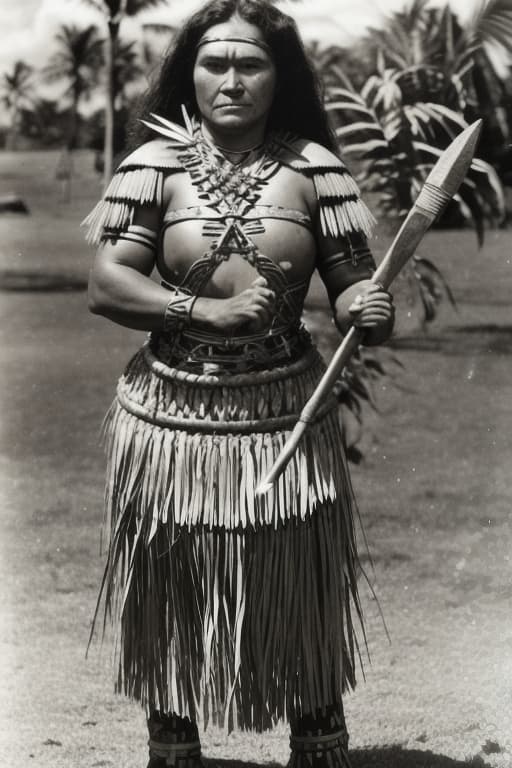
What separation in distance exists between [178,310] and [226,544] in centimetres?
55

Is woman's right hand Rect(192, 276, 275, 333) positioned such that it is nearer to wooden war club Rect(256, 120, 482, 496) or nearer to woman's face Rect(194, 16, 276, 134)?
wooden war club Rect(256, 120, 482, 496)

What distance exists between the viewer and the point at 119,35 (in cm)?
471

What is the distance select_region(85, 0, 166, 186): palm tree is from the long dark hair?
4.05 feet

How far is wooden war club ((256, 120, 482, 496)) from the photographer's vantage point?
2689mm

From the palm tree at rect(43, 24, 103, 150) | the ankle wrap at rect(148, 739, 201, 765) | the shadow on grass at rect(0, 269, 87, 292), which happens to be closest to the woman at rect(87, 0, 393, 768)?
the ankle wrap at rect(148, 739, 201, 765)

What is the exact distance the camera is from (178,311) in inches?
106

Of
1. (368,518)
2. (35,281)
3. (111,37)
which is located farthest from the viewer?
(35,281)

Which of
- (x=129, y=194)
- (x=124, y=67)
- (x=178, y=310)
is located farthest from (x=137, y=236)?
(x=124, y=67)

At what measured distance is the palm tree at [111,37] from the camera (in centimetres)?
440

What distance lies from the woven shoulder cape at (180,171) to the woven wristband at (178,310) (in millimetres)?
225

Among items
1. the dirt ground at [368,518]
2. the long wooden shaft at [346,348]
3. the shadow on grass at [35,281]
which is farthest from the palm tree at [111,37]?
the shadow on grass at [35,281]

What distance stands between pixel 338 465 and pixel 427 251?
5319mm

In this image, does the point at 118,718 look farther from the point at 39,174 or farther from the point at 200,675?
the point at 39,174

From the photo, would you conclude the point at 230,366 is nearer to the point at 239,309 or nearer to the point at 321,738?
the point at 239,309
